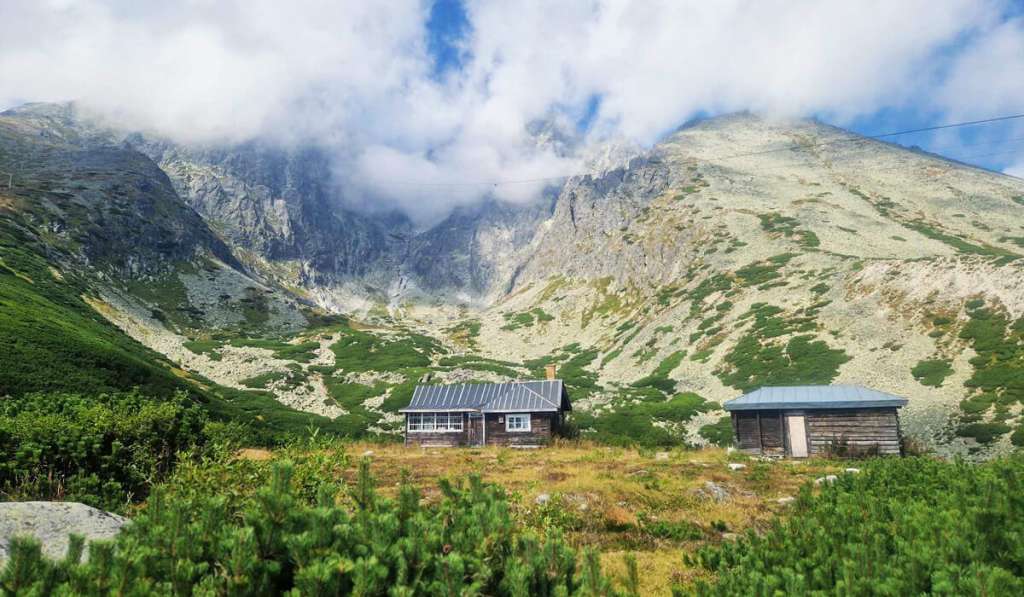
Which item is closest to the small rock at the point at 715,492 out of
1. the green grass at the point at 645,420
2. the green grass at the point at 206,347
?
the green grass at the point at 645,420

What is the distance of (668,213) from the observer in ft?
454

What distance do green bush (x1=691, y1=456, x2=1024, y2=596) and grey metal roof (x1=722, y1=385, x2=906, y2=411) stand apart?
27.7 metres

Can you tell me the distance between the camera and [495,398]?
48438 mm

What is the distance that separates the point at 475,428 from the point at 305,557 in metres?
44.7

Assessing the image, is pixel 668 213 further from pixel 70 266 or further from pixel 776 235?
pixel 70 266

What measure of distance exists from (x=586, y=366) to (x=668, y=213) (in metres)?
64.7

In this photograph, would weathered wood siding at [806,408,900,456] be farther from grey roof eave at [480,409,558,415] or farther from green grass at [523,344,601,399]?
green grass at [523,344,601,399]

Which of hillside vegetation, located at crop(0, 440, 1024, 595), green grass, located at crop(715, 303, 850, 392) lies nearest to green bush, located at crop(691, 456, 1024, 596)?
hillside vegetation, located at crop(0, 440, 1024, 595)

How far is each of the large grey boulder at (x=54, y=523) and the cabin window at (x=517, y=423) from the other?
41209 mm

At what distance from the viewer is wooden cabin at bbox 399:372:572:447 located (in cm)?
4653

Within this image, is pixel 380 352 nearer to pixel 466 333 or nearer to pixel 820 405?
pixel 466 333

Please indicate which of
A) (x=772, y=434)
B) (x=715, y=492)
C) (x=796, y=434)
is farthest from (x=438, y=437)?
(x=715, y=492)

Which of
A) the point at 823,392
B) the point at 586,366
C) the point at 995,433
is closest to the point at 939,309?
the point at 995,433

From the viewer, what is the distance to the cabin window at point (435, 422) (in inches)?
1914
